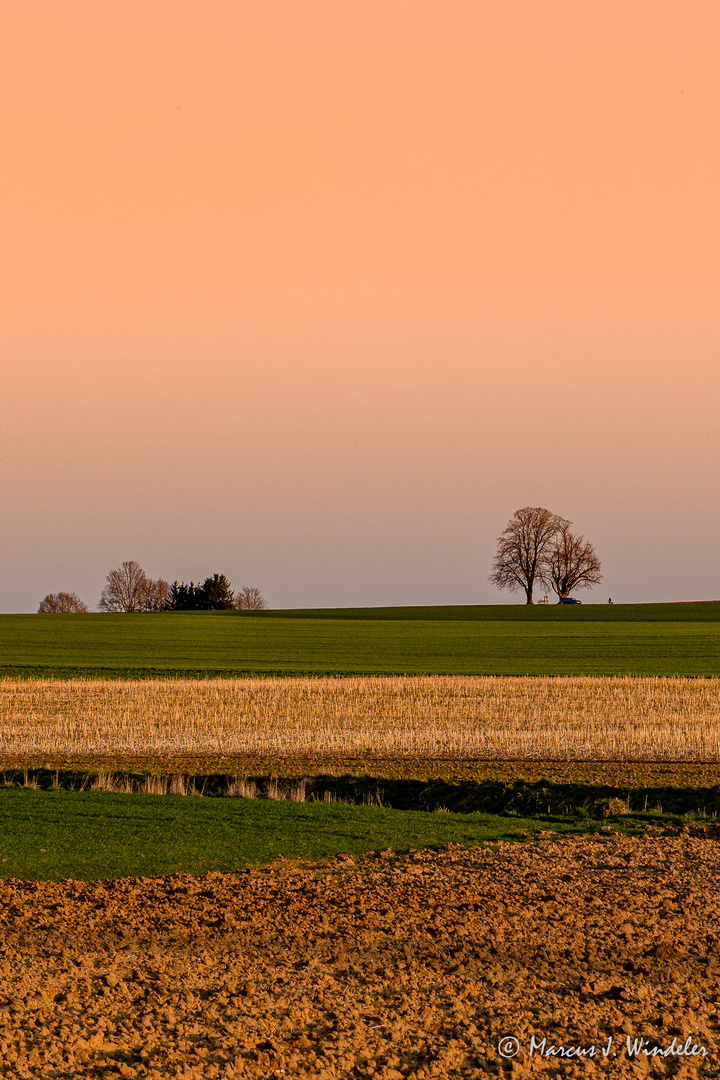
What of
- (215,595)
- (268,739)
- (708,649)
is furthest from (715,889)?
(215,595)

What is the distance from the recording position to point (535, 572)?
11331 centimetres

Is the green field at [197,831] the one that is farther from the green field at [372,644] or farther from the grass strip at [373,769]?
the green field at [372,644]

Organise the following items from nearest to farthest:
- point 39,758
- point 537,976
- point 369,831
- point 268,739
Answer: point 537,976
point 369,831
point 39,758
point 268,739

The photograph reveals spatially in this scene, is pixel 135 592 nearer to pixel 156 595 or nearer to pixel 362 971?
pixel 156 595

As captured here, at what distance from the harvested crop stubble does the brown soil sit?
1254 cm

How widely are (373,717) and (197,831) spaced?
1636cm

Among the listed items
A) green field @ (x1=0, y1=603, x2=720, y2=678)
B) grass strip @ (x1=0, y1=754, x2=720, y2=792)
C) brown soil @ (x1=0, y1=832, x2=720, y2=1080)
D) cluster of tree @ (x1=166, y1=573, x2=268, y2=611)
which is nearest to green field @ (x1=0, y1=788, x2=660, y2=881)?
brown soil @ (x1=0, y1=832, x2=720, y2=1080)

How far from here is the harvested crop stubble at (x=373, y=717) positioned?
997 inches

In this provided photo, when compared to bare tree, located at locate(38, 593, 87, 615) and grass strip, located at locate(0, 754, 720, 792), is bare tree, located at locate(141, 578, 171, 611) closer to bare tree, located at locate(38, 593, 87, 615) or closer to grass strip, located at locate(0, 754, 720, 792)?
bare tree, located at locate(38, 593, 87, 615)

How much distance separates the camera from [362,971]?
360 inches

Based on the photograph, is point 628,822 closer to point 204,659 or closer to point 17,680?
point 17,680

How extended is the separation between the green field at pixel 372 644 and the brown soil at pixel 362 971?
121 ft

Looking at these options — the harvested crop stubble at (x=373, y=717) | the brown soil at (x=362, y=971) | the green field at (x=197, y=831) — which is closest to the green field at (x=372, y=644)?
the harvested crop stubble at (x=373, y=717)

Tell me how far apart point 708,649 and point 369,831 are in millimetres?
51113
